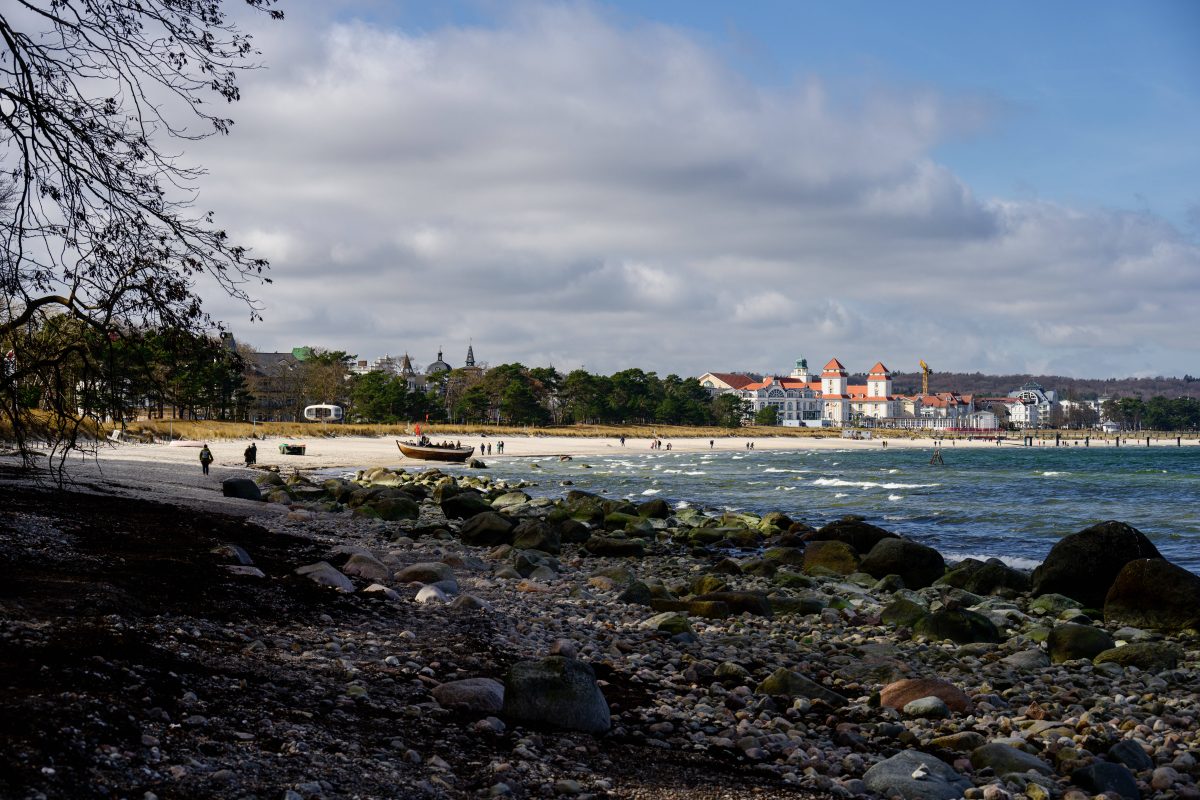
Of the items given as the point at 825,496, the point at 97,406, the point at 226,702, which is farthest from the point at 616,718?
the point at 825,496

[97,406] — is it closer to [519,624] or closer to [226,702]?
[226,702]

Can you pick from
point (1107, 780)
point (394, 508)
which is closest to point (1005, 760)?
point (1107, 780)

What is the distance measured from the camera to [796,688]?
28.1 feet

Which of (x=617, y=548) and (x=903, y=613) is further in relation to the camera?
(x=617, y=548)

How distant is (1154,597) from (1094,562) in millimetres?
2244

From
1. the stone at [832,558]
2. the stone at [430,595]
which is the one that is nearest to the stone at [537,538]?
the stone at [832,558]

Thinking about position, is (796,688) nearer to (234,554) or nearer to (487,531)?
(234,554)

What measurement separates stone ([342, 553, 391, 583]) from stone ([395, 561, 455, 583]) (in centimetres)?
22

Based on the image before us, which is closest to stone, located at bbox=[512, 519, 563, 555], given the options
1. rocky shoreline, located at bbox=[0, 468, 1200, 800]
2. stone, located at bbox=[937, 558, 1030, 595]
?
rocky shoreline, located at bbox=[0, 468, 1200, 800]

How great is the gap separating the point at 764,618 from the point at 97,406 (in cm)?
881

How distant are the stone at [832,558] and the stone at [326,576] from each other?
32.6 feet

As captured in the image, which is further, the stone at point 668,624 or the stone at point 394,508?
the stone at point 394,508

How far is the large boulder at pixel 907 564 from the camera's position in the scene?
16.9 meters

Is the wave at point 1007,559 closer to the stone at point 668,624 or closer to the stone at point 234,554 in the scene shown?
the stone at point 668,624
